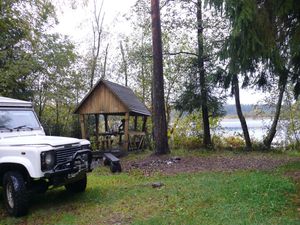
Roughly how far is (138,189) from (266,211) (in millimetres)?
3164

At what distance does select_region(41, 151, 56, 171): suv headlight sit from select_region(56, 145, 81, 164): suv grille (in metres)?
0.12

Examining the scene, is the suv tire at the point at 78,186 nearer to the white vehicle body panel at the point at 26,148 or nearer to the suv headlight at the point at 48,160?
the white vehicle body panel at the point at 26,148

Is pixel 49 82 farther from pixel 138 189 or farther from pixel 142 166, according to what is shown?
pixel 138 189

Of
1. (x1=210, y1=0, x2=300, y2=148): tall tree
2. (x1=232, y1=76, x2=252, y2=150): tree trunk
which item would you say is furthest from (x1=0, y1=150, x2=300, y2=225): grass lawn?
(x1=232, y1=76, x2=252, y2=150): tree trunk

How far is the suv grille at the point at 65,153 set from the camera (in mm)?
6468

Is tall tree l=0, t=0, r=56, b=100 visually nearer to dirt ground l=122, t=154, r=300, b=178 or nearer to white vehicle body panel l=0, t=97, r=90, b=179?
white vehicle body panel l=0, t=97, r=90, b=179

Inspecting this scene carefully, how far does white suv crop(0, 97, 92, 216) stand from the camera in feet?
20.4

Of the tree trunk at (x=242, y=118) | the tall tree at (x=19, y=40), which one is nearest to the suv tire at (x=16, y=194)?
the tall tree at (x=19, y=40)

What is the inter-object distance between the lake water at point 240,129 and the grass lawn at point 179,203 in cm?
1143

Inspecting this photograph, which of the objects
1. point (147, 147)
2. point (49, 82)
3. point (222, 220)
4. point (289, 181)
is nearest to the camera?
point (222, 220)

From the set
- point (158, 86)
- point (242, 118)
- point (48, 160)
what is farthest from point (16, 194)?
point (242, 118)

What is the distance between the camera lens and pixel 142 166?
11.7 meters

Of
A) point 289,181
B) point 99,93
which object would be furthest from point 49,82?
point 289,181

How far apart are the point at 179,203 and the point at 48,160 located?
2.58 meters
